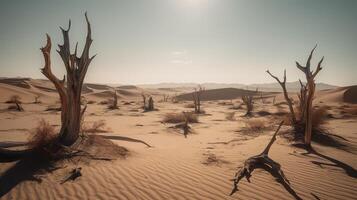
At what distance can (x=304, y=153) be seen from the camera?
257 inches

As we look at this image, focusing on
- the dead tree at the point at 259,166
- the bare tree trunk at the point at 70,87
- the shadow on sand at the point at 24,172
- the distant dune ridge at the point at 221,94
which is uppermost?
the bare tree trunk at the point at 70,87

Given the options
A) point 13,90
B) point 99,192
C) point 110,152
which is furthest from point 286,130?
point 13,90

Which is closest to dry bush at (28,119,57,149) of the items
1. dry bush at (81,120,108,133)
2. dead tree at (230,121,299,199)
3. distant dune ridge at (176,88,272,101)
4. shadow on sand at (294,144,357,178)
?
dry bush at (81,120,108,133)

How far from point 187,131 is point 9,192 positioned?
8005 mm

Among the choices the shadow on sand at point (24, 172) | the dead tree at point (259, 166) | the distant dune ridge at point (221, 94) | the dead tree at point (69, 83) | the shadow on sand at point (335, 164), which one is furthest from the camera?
the distant dune ridge at point (221, 94)

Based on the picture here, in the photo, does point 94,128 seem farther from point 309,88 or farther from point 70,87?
point 309,88

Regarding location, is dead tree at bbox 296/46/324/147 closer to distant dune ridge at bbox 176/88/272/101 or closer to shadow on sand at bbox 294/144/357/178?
shadow on sand at bbox 294/144/357/178

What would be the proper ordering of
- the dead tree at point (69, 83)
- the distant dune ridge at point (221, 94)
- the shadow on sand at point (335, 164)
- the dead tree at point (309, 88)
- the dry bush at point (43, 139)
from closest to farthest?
the shadow on sand at point (335, 164) → the dry bush at point (43, 139) → the dead tree at point (69, 83) → the dead tree at point (309, 88) → the distant dune ridge at point (221, 94)

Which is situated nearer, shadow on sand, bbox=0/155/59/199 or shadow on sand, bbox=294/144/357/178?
shadow on sand, bbox=0/155/59/199

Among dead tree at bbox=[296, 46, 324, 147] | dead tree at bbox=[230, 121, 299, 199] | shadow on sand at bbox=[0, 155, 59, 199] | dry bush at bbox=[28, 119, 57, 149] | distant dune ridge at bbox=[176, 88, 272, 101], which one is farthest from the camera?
distant dune ridge at bbox=[176, 88, 272, 101]

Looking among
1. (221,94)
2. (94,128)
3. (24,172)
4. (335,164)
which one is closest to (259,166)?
(335,164)

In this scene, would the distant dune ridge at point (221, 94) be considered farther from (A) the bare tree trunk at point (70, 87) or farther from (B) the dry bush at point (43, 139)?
(B) the dry bush at point (43, 139)

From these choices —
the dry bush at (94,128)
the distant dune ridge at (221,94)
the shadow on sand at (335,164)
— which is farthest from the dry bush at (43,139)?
the distant dune ridge at (221,94)

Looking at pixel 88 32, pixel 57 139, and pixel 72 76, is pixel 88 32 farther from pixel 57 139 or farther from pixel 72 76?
pixel 57 139
